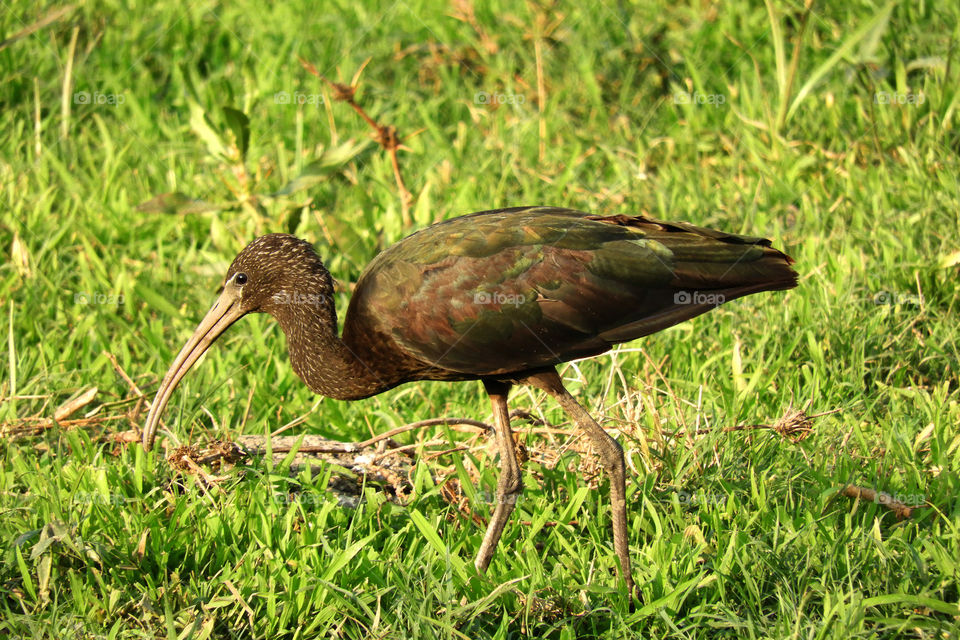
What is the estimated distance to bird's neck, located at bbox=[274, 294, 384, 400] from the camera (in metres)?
4.27

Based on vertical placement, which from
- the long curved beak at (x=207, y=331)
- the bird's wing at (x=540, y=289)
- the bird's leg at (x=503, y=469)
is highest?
the bird's wing at (x=540, y=289)

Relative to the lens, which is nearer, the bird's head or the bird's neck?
the bird's neck

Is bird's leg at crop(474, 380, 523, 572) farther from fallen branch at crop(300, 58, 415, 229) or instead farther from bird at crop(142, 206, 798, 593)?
fallen branch at crop(300, 58, 415, 229)

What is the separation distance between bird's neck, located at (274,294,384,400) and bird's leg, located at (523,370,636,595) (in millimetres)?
686

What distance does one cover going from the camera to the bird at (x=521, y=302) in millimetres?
4125

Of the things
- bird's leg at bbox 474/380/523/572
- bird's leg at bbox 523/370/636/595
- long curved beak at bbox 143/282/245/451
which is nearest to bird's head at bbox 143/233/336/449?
long curved beak at bbox 143/282/245/451

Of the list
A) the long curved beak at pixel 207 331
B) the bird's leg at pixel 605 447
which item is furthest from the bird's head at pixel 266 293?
the bird's leg at pixel 605 447

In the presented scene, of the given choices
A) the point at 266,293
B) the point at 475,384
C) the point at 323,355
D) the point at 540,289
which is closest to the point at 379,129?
the point at 475,384

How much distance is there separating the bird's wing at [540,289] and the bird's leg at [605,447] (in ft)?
0.36

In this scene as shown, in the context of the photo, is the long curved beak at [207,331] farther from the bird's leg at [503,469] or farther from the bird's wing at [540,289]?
the bird's leg at [503,469]

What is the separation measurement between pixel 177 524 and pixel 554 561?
1434 millimetres

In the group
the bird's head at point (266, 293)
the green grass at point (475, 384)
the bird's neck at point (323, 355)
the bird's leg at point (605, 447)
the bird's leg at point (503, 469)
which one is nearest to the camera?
the green grass at point (475, 384)

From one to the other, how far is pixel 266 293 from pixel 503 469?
1.26 m

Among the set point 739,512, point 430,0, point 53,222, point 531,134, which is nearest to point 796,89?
point 531,134
